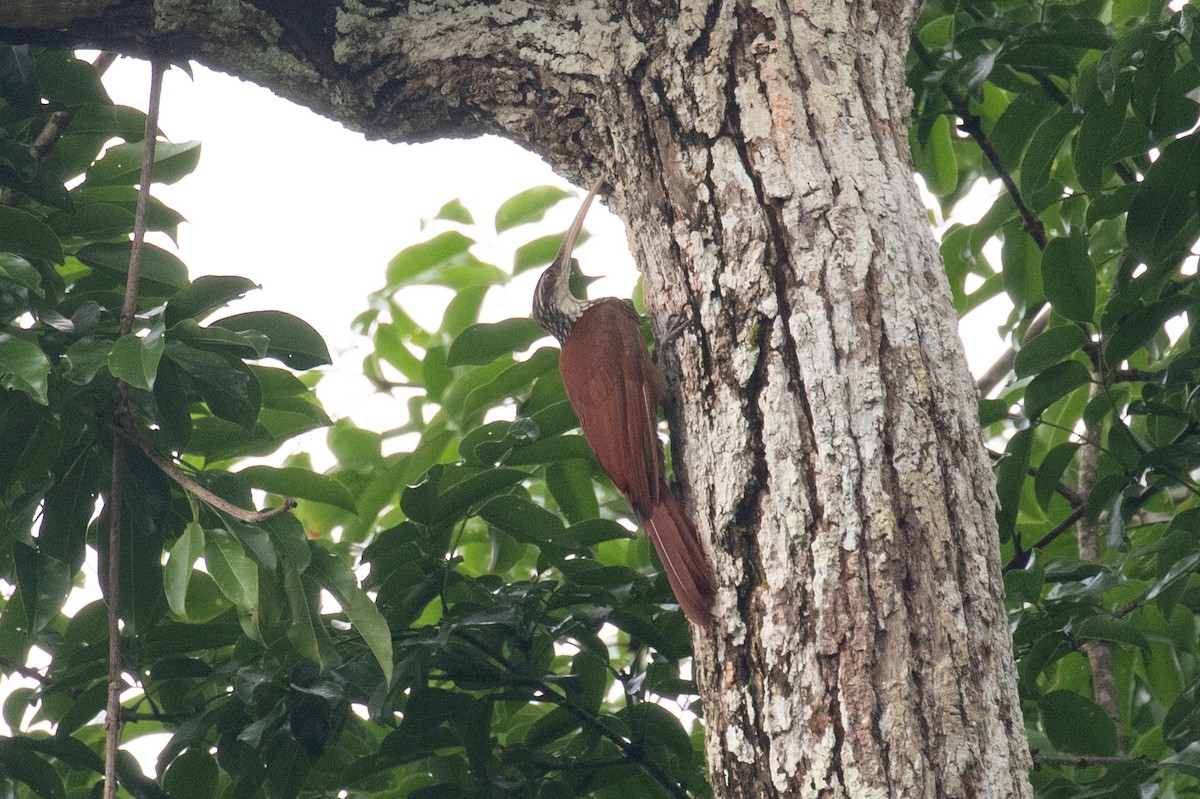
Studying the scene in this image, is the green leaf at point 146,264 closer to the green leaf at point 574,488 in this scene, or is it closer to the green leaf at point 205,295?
the green leaf at point 205,295

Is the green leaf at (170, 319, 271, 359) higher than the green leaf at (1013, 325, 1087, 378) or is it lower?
lower

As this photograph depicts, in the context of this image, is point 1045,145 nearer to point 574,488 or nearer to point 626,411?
→ point 626,411

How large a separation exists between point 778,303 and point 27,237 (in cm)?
133

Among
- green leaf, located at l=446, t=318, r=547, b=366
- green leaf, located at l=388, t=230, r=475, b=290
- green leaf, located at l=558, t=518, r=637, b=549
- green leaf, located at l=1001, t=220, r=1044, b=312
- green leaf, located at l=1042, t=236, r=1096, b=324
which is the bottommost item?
green leaf, located at l=558, t=518, r=637, b=549

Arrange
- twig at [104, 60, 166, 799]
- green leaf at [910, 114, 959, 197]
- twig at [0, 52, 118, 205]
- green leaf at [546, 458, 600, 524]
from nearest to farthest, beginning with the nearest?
1. twig at [104, 60, 166, 799]
2. twig at [0, 52, 118, 205]
3. green leaf at [546, 458, 600, 524]
4. green leaf at [910, 114, 959, 197]

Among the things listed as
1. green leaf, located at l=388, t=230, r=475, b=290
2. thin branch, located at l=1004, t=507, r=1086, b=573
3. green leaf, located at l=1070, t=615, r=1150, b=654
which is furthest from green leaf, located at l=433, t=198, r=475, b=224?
green leaf, located at l=1070, t=615, r=1150, b=654

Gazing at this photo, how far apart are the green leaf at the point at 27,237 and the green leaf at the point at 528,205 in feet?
3.90

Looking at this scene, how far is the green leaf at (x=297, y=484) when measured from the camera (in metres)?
2.20

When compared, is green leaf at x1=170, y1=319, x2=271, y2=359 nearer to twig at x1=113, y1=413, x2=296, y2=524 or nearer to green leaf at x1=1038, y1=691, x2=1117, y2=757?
twig at x1=113, y1=413, x2=296, y2=524

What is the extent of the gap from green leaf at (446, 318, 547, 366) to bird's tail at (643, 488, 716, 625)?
55cm

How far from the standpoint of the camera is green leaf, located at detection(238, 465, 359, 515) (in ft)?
7.23

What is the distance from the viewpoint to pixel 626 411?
2.41 m

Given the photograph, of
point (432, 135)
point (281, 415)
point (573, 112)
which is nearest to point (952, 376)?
point (573, 112)

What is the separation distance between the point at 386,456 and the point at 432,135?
91 centimetres
